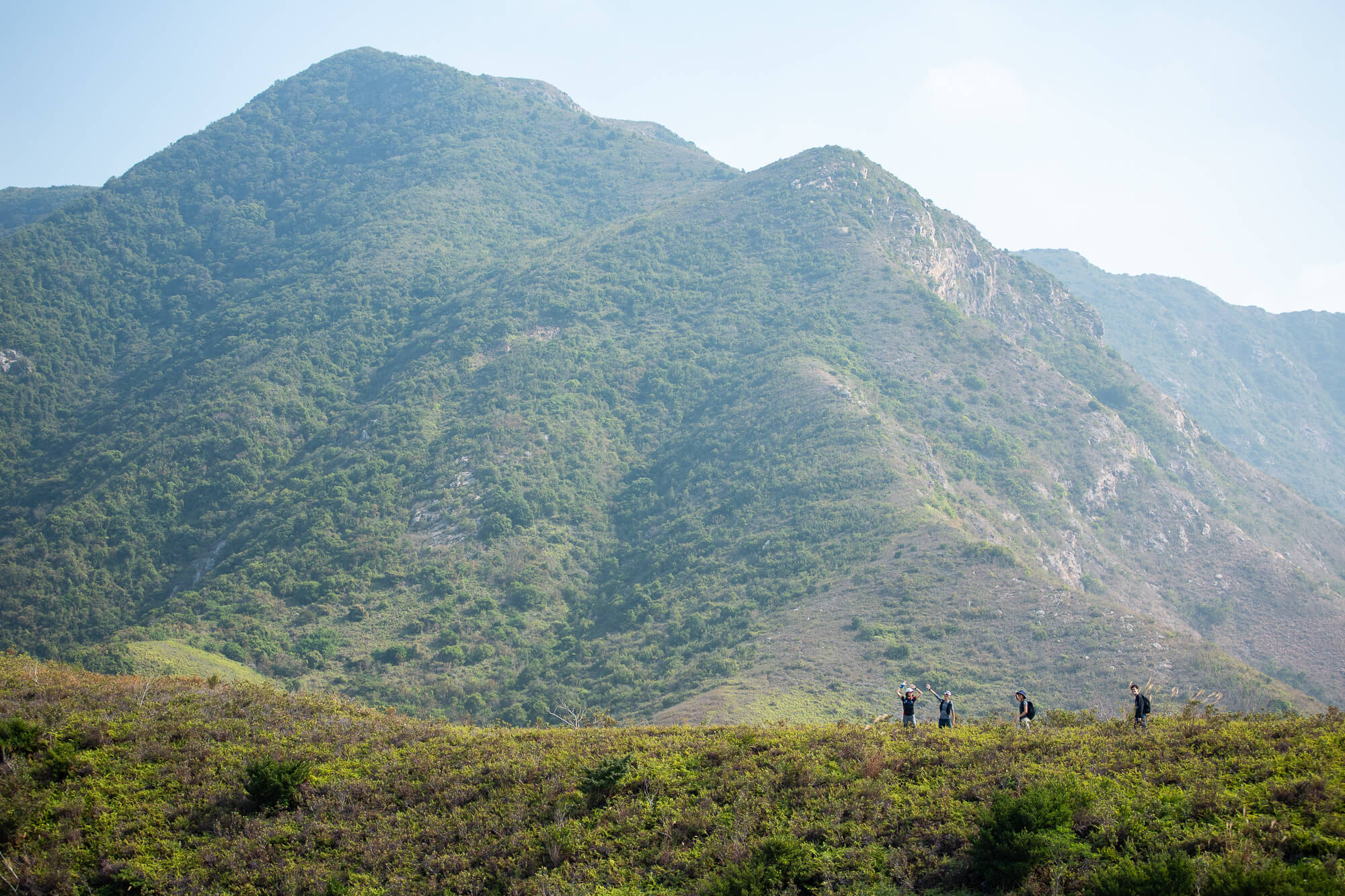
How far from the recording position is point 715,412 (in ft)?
268

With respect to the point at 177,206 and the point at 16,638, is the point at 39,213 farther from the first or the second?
the point at 16,638

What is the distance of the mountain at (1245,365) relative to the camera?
139 metres

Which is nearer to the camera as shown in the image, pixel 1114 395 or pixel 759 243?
pixel 1114 395

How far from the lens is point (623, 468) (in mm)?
78938

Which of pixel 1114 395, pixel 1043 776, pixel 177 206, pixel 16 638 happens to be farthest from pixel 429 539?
pixel 177 206

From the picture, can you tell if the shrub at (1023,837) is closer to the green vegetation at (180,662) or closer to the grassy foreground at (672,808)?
the grassy foreground at (672,808)

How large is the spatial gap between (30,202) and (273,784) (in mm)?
178972

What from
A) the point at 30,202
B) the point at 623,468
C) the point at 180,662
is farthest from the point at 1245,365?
the point at 30,202

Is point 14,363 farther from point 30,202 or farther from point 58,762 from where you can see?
point 58,762

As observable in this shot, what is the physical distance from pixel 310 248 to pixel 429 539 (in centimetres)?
7271

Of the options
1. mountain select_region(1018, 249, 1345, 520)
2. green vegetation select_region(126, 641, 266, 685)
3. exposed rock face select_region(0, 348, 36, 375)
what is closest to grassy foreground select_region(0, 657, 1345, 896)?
green vegetation select_region(126, 641, 266, 685)

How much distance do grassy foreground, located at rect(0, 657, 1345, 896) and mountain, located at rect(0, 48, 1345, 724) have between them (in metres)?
24.1

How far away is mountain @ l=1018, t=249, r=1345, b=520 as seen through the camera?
139m

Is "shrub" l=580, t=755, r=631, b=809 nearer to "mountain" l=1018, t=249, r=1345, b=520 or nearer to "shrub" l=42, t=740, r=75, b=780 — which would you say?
"shrub" l=42, t=740, r=75, b=780
